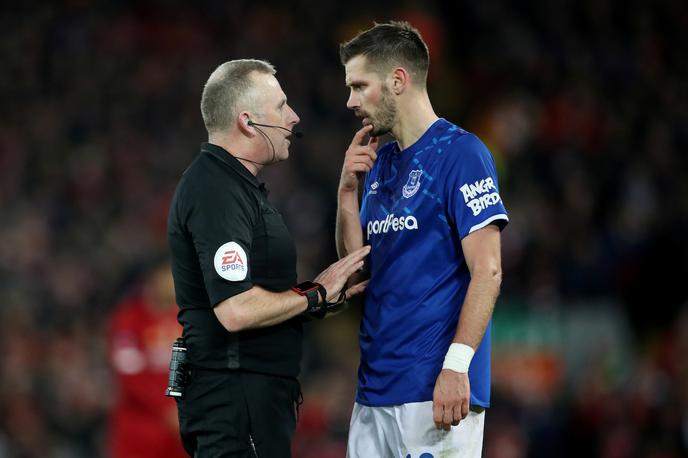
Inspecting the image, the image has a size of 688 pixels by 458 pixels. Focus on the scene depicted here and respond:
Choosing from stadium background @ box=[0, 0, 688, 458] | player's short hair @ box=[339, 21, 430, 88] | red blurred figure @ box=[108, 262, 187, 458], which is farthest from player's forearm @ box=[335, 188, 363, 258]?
stadium background @ box=[0, 0, 688, 458]

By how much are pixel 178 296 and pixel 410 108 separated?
1.19 meters

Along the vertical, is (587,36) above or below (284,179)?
above

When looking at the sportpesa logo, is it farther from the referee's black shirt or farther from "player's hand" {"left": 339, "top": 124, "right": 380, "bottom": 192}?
the referee's black shirt

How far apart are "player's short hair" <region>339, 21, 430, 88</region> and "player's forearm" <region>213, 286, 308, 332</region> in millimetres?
988

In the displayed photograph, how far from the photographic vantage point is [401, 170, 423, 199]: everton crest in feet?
15.1

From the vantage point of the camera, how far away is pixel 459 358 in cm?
426

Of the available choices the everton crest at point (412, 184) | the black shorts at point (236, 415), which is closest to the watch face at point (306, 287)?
the black shorts at point (236, 415)

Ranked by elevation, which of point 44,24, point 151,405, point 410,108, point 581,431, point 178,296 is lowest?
point 581,431

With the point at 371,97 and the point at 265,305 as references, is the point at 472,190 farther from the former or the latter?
the point at 265,305

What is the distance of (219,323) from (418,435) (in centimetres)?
87

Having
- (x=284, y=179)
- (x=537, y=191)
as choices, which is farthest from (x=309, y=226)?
(x=537, y=191)

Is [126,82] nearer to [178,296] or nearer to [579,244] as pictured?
[579,244]

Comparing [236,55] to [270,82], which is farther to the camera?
[236,55]

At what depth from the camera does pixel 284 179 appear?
36.2 ft
